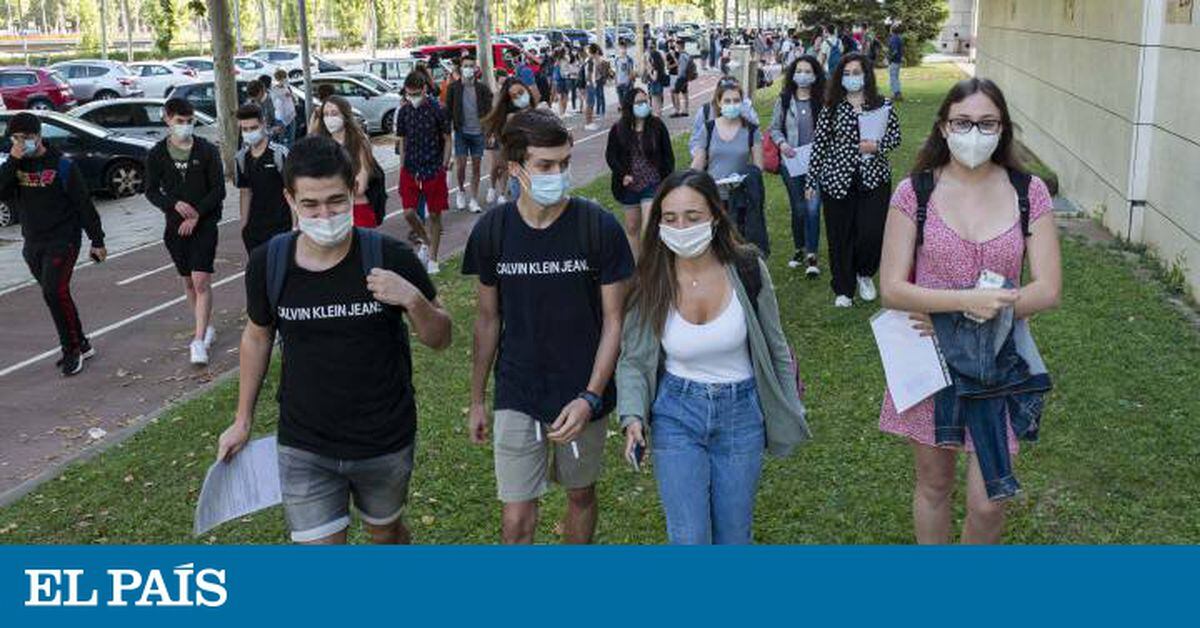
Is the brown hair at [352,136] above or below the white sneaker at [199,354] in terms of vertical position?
above

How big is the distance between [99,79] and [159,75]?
1.74m

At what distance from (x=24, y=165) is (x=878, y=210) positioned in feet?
19.8

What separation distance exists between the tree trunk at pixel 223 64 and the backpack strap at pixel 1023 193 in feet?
54.3

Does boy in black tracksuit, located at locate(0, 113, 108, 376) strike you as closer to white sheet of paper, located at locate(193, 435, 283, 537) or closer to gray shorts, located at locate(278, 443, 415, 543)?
white sheet of paper, located at locate(193, 435, 283, 537)

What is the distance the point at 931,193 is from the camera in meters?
4.03

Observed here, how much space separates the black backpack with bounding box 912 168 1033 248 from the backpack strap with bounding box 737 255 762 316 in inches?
20.9

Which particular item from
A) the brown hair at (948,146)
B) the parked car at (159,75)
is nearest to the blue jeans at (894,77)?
the parked car at (159,75)

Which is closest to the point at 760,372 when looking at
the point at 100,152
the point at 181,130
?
the point at 181,130

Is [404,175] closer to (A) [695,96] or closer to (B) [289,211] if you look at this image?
(B) [289,211]

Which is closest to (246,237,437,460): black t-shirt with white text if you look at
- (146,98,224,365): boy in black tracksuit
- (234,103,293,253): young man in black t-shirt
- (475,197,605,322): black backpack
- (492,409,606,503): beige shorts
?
(475,197,605,322): black backpack

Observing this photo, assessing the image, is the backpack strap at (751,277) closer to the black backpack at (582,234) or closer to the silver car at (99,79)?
the black backpack at (582,234)

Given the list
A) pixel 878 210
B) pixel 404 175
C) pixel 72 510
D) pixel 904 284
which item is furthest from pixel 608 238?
pixel 404 175

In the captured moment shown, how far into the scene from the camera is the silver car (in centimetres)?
3728

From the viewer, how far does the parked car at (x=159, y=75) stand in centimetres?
3716
